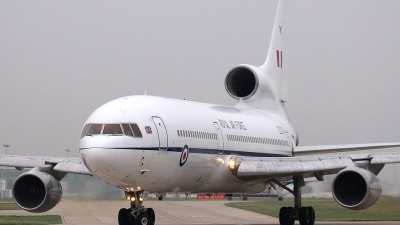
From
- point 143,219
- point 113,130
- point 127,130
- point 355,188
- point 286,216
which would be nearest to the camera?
point 113,130

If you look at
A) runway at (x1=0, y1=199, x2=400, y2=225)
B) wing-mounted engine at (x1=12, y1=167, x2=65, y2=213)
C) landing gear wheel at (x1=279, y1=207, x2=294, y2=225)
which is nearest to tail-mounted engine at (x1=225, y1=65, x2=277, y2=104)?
runway at (x1=0, y1=199, x2=400, y2=225)

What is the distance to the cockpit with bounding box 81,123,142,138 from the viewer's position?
65.2 ft

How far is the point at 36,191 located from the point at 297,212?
33.0ft

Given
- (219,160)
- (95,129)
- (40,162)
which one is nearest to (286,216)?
(219,160)

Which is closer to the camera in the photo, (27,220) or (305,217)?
(305,217)

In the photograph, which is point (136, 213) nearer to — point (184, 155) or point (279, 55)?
point (184, 155)

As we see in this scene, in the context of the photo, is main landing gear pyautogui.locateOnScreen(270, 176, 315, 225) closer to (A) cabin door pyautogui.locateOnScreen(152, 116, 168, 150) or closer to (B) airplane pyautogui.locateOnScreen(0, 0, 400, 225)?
(B) airplane pyautogui.locateOnScreen(0, 0, 400, 225)

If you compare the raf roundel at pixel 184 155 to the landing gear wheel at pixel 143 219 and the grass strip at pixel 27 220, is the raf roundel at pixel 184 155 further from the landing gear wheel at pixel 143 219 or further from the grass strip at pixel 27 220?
the grass strip at pixel 27 220

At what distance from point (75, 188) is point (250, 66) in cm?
1022

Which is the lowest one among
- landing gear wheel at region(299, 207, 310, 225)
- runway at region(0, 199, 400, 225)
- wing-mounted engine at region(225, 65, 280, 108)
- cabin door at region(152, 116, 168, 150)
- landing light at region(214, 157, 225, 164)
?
runway at region(0, 199, 400, 225)

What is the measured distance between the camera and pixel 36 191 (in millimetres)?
23625

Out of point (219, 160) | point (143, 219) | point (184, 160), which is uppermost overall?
point (184, 160)

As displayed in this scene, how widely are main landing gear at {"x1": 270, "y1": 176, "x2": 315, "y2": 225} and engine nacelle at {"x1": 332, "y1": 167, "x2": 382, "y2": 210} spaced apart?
4.18 metres

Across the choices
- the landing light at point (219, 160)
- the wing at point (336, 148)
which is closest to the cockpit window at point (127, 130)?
the landing light at point (219, 160)
